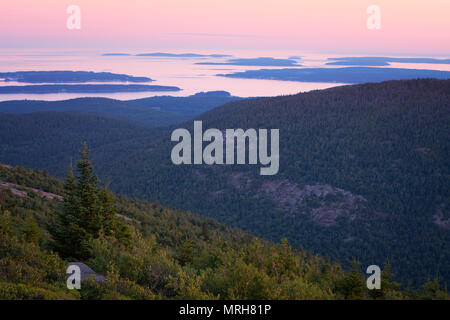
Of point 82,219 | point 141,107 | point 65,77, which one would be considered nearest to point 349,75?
point 141,107

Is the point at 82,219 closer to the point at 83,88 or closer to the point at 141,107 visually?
the point at 141,107

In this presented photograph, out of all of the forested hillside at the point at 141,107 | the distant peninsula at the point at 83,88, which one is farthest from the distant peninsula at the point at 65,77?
the forested hillside at the point at 141,107

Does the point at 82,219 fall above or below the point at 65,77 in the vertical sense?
below

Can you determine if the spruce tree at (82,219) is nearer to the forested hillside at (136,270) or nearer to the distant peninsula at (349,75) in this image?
the forested hillside at (136,270)

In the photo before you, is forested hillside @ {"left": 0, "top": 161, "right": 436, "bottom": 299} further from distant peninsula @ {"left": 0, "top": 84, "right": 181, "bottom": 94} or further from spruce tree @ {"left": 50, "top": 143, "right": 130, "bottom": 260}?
distant peninsula @ {"left": 0, "top": 84, "right": 181, "bottom": 94}

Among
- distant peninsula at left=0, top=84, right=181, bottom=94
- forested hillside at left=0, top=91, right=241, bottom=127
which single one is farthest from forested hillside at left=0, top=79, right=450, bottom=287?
distant peninsula at left=0, top=84, right=181, bottom=94

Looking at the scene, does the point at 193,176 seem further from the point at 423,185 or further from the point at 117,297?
the point at 117,297
